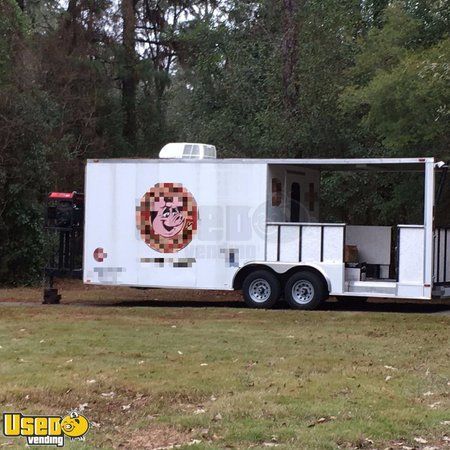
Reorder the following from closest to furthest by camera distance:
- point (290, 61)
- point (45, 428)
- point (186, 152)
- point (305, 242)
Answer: point (45, 428)
point (305, 242)
point (186, 152)
point (290, 61)

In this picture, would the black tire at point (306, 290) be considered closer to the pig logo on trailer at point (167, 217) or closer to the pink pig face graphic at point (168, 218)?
the pig logo on trailer at point (167, 217)

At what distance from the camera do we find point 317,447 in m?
6.68

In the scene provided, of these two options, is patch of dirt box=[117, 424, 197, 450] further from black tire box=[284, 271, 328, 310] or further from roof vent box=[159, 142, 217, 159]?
roof vent box=[159, 142, 217, 159]

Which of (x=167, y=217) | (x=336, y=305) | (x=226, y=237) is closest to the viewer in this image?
(x=226, y=237)

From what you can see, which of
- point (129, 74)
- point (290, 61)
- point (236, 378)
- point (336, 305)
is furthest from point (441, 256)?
point (129, 74)

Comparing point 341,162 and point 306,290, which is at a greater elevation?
point 341,162

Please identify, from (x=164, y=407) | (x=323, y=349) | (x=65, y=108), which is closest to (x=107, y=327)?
(x=323, y=349)

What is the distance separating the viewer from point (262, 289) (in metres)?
16.7

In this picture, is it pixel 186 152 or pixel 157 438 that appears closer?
pixel 157 438

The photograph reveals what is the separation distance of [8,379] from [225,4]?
2014 cm

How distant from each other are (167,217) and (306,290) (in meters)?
3.01

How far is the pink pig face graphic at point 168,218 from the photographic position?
16.9 m

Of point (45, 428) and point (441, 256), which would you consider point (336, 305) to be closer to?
point (441, 256)

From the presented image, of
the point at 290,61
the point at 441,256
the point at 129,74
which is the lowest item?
the point at 441,256
